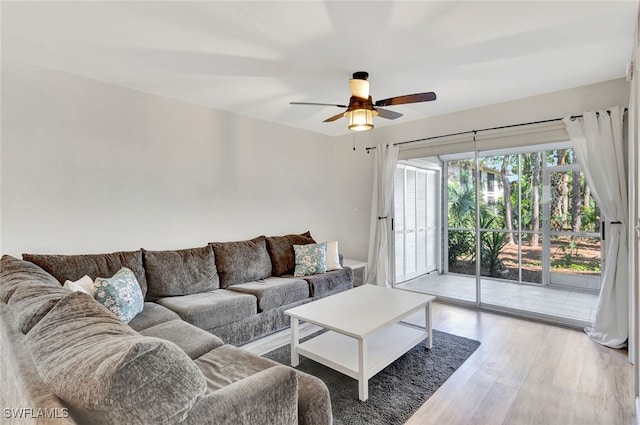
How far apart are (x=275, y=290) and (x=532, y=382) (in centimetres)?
224

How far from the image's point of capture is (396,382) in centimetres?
235

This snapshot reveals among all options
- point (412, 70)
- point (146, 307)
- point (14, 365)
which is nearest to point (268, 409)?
point (14, 365)

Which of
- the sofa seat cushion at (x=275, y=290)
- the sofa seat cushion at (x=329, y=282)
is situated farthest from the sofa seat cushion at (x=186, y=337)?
the sofa seat cushion at (x=329, y=282)

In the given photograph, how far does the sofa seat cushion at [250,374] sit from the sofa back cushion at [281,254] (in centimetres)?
203

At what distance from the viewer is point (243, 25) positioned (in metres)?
2.12

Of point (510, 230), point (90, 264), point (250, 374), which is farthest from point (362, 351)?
point (510, 230)

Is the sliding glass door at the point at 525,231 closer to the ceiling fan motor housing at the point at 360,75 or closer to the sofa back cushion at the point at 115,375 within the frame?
the ceiling fan motor housing at the point at 360,75

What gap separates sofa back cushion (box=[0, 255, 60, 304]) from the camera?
1751mm

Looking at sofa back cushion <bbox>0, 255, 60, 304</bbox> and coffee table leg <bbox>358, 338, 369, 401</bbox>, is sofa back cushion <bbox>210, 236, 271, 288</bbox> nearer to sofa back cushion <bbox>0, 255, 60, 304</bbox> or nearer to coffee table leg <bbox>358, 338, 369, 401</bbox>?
sofa back cushion <bbox>0, 255, 60, 304</bbox>

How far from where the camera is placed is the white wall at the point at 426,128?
3.22 metres

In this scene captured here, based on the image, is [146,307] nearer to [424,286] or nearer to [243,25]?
[243,25]

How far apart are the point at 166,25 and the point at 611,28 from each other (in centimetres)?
300

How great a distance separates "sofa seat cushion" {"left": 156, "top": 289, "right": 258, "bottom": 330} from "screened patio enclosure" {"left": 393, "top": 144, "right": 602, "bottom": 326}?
260 cm

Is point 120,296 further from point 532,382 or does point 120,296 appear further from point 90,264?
point 532,382
